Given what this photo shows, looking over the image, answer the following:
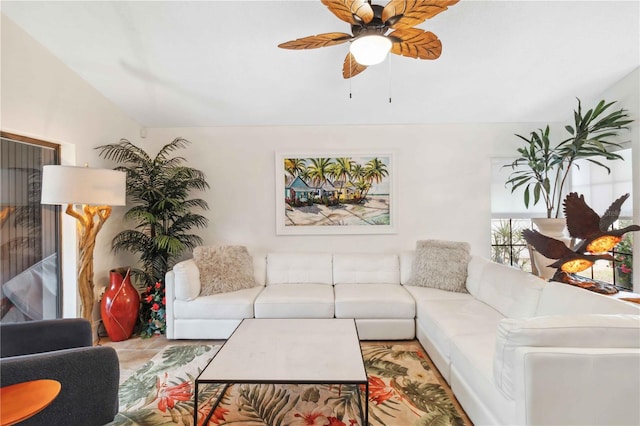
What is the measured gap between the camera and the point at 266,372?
5.31 ft

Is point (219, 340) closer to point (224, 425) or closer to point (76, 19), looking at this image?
point (224, 425)

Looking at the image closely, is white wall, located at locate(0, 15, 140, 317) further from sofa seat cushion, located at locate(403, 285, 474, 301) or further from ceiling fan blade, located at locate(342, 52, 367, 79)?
sofa seat cushion, located at locate(403, 285, 474, 301)

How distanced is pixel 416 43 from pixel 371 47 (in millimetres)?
358

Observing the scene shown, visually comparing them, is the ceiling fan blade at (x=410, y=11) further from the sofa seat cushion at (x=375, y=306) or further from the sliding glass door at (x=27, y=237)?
the sliding glass door at (x=27, y=237)

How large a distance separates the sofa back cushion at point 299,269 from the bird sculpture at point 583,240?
2014mm

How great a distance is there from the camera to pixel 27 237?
A: 238 cm

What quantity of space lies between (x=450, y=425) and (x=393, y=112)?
118 inches

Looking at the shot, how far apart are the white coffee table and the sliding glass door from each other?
6.02 feet

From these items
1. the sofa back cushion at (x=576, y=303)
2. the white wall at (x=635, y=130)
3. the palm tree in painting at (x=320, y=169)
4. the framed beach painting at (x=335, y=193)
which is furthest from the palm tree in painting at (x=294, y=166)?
the white wall at (x=635, y=130)

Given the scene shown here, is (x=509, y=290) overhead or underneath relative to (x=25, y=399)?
overhead

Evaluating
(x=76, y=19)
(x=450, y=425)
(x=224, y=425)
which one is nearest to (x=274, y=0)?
(x=76, y=19)

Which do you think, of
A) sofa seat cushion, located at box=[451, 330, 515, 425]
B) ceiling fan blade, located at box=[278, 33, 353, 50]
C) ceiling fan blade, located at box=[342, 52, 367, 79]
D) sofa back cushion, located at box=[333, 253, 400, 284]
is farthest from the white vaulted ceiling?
sofa seat cushion, located at box=[451, 330, 515, 425]

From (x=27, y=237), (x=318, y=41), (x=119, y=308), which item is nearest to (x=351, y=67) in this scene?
(x=318, y=41)

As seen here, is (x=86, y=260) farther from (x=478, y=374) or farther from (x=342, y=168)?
(x=478, y=374)
